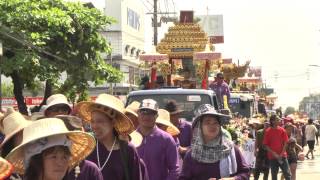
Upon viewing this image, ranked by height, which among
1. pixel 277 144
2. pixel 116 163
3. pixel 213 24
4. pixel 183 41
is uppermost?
pixel 213 24

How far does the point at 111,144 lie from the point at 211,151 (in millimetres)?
833

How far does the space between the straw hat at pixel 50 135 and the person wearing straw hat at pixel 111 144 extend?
1.10 metres

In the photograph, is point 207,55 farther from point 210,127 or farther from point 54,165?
point 54,165

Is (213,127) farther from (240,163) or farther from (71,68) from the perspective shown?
(71,68)

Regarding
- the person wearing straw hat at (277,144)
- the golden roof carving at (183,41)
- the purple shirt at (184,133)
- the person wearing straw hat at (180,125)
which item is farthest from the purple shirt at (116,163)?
the golden roof carving at (183,41)

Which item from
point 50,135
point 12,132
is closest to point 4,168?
point 50,135

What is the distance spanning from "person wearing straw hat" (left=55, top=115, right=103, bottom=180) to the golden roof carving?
12.7 metres

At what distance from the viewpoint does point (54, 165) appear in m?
3.46

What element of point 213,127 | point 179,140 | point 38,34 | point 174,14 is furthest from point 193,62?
point 174,14

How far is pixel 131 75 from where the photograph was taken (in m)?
55.4

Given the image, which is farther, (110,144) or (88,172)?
(110,144)

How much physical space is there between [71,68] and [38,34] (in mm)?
2512

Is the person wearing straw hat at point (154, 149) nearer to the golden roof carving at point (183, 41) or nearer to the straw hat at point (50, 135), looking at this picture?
the straw hat at point (50, 135)

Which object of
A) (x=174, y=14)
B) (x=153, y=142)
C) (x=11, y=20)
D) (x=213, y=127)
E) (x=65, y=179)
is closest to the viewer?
(x=65, y=179)
